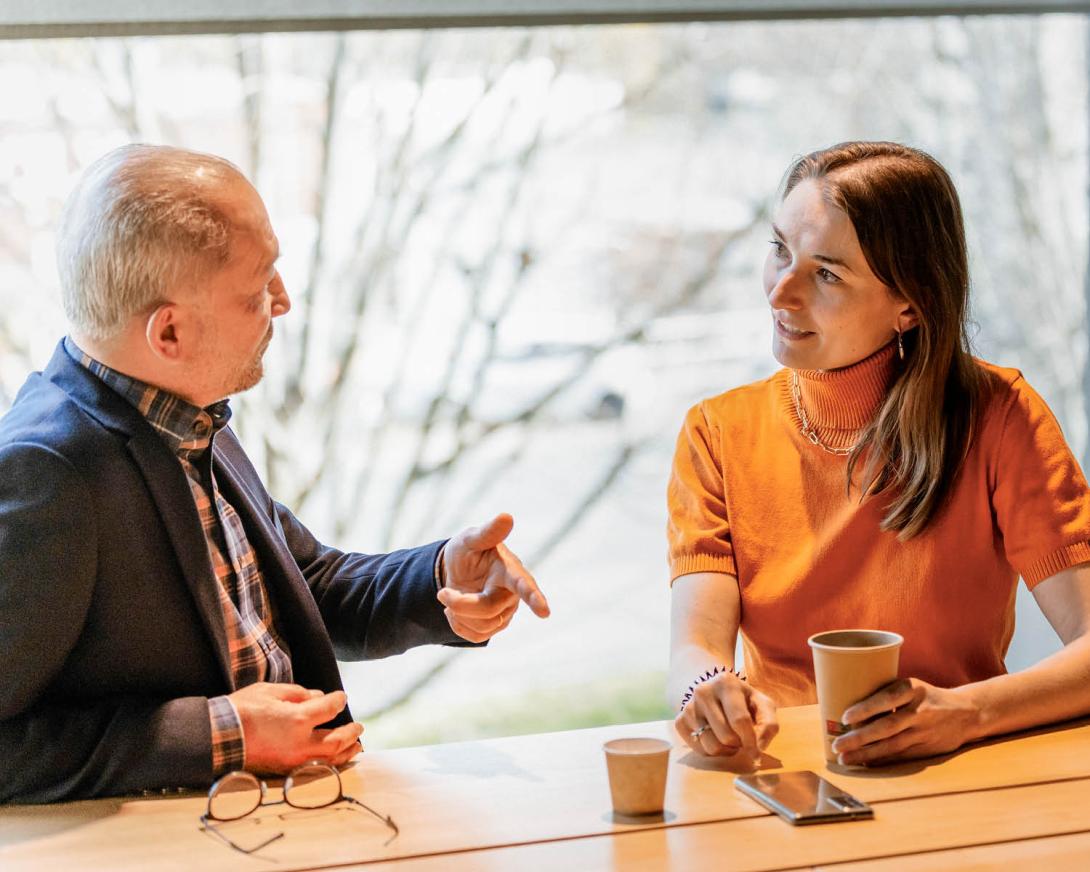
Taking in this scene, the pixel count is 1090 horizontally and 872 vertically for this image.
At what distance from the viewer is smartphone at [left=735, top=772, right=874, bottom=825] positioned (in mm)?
1475

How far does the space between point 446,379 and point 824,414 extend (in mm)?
2039

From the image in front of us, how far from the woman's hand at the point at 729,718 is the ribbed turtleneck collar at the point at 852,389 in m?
0.62

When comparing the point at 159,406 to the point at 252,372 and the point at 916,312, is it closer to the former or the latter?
the point at 252,372

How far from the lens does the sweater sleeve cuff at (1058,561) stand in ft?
6.36

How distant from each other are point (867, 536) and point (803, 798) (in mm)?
653

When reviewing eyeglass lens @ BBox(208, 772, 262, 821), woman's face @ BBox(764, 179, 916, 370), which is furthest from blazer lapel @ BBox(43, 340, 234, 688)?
woman's face @ BBox(764, 179, 916, 370)

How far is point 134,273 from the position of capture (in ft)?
5.53

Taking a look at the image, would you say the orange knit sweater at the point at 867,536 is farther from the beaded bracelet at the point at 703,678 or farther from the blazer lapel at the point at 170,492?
the blazer lapel at the point at 170,492

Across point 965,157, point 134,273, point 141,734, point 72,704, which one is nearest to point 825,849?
point 141,734

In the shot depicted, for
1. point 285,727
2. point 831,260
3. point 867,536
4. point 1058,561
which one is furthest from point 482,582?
point 1058,561

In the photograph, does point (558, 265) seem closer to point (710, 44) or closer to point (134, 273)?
point (710, 44)

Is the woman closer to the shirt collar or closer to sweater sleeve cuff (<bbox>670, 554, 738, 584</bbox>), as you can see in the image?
sweater sleeve cuff (<bbox>670, 554, 738, 584</bbox>)

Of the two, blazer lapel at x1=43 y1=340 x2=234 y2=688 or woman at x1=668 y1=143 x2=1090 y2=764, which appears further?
woman at x1=668 y1=143 x2=1090 y2=764

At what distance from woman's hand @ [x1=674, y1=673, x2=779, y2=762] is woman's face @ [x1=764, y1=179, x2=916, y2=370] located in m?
0.64
